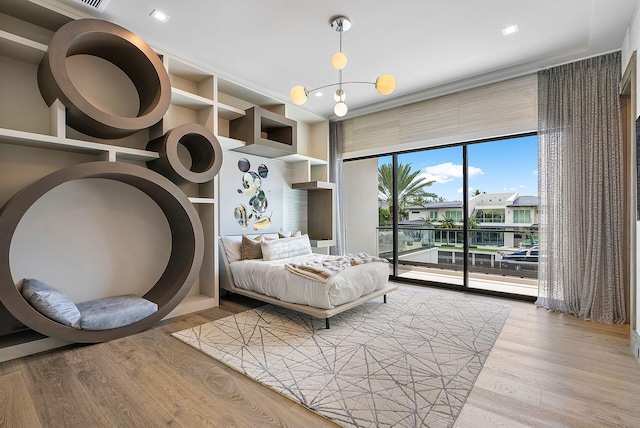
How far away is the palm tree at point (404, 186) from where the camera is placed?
5.21 meters

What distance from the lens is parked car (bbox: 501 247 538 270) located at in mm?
4339

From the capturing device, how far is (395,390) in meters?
2.01

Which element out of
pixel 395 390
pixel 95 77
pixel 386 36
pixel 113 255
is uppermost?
pixel 386 36

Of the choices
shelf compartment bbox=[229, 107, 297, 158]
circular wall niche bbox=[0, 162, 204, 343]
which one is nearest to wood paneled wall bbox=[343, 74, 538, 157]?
shelf compartment bbox=[229, 107, 297, 158]

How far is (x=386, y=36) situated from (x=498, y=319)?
3161 millimetres

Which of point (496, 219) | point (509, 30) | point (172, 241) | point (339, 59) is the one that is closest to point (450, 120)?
point (509, 30)

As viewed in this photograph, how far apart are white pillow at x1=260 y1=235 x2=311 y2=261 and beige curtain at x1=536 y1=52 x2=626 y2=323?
3.00 m

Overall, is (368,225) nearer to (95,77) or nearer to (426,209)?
(426,209)

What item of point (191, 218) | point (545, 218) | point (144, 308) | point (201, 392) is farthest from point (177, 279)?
point (545, 218)

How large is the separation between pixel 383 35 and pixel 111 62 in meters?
2.79

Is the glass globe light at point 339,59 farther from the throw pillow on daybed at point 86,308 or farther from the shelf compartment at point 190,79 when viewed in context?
the throw pillow on daybed at point 86,308

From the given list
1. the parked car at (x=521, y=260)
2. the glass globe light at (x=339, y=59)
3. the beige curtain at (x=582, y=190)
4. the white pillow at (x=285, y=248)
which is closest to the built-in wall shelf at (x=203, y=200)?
the white pillow at (x=285, y=248)

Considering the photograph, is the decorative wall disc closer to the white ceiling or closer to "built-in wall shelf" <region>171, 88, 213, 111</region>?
"built-in wall shelf" <region>171, 88, 213, 111</region>

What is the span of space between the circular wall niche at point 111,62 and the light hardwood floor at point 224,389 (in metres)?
1.96
